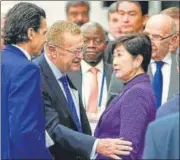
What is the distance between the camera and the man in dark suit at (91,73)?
8.44 meters

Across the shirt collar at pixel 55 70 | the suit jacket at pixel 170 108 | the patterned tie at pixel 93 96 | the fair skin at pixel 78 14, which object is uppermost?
the suit jacket at pixel 170 108

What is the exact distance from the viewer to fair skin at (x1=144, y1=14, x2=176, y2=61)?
8.41 m

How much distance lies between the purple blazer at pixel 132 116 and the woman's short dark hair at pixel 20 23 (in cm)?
83

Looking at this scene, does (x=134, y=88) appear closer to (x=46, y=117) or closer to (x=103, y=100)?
(x=46, y=117)

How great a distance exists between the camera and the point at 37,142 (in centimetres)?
604

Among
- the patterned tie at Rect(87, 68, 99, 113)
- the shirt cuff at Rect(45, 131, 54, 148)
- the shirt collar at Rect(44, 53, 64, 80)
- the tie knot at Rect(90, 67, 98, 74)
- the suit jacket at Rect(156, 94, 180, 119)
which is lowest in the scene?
the patterned tie at Rect(87, 68, 99, 113)

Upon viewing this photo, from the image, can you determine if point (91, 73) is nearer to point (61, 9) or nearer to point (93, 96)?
point (93, 96)

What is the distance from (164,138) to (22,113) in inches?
46.6

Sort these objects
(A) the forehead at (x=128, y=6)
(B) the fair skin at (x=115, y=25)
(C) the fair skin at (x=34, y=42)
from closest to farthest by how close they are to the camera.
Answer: (C) the fair skin at (x=34, y=42) < (B) the fair skin at (x=115, y=25) < (A) the forehead at (x=128, y=6)

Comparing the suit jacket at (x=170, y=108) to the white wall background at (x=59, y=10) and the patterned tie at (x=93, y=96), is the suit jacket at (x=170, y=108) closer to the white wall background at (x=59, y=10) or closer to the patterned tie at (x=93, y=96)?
the patterned tie at (x=93, y=96)

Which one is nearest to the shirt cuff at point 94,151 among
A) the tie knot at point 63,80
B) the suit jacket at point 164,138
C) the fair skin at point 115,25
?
the tie knot at point 63,80

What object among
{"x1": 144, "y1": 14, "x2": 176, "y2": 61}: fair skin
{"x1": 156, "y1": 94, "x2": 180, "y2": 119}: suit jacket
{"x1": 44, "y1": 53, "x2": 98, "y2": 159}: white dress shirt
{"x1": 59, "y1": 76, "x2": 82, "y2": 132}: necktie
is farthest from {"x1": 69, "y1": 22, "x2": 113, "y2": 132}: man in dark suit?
{"x1": 156, "y1": 94, "x2": 180, "y2": 119}: suit jacket

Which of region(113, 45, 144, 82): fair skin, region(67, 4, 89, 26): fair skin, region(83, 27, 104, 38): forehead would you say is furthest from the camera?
region(67, 4, 89, 26): fair skin

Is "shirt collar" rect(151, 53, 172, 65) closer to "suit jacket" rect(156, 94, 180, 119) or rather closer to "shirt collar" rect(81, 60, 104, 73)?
"shirt collar" rect(81, 60, 104, 73)
